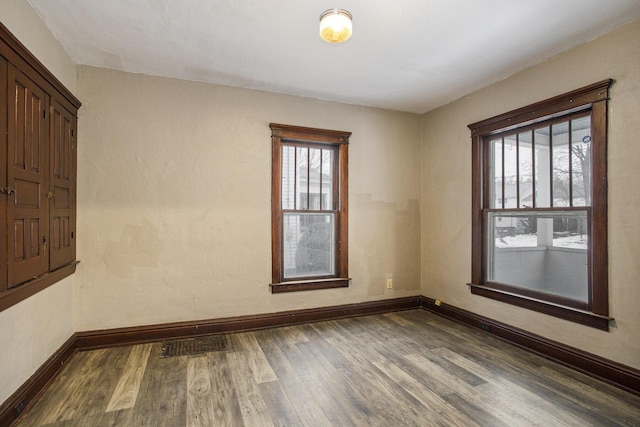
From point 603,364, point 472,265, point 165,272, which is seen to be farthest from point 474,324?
point 165,272

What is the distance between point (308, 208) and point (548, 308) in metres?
2.54

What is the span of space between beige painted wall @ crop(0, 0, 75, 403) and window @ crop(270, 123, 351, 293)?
6.09 ft

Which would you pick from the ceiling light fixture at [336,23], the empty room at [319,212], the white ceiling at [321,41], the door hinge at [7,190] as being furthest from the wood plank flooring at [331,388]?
the white ceiling at [321,41]

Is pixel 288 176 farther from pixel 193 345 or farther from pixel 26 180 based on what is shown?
pixel 26 180

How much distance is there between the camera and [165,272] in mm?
3197

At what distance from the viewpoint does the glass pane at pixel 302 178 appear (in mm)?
3799

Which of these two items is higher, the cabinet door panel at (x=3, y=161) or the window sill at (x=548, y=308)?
the cabinet door panel at (x=3, y=161)

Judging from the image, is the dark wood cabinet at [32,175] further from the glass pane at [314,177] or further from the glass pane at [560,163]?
the glass pane at [560,163]

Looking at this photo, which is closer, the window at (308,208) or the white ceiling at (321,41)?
the white ceiling at (321,41)

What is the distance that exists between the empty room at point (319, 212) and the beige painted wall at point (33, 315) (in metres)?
0.02

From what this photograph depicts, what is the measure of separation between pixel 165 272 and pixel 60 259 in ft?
2.81

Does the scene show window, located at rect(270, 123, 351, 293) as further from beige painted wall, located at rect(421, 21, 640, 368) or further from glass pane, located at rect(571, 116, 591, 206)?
glass pane, located at rect(571, 116, 591, 206)

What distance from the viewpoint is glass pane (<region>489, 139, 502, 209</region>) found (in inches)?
135

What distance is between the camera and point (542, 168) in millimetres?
2988
